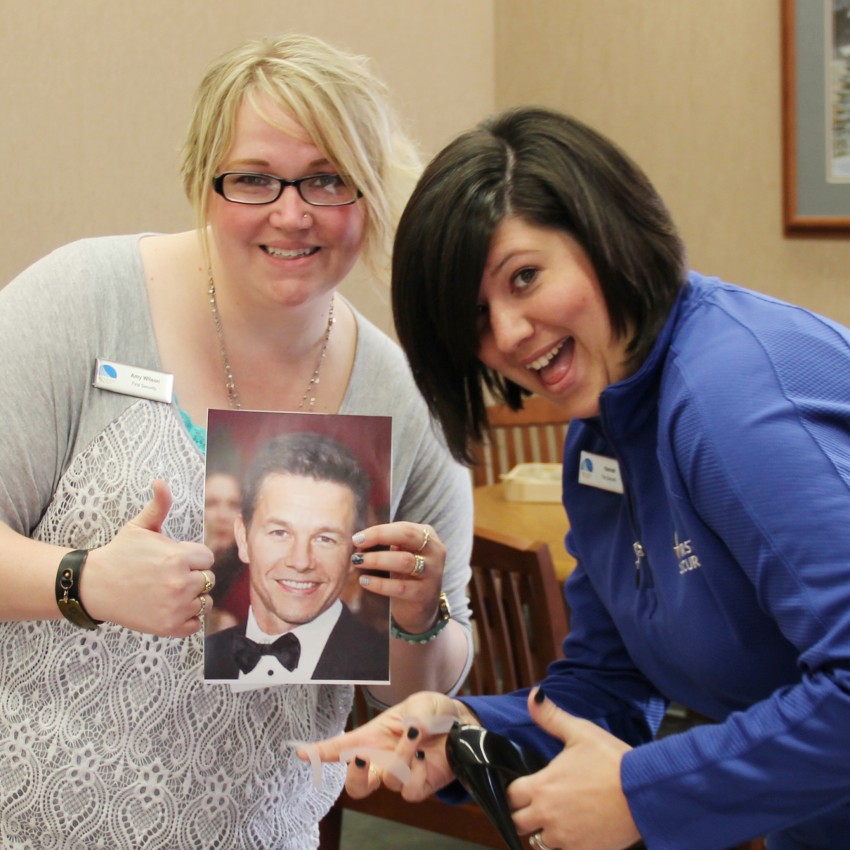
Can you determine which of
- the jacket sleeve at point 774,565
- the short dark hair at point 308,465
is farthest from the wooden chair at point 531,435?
the jacket sleeve at point 774,565

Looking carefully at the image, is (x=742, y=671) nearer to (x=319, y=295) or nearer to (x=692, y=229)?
(x=319, y=295)

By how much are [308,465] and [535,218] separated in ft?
1.47

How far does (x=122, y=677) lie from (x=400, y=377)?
59 cm

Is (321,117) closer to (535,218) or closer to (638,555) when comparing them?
(535,218)

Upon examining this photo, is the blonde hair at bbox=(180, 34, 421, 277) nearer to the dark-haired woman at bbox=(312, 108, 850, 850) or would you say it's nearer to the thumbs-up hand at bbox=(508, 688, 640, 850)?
the dark-haired woman at bbox=(312, 108, 850, 850)

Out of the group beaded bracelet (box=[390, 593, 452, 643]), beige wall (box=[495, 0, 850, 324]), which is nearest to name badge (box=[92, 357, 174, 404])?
beaded bracelet (box=[390, 593, 452, 643])

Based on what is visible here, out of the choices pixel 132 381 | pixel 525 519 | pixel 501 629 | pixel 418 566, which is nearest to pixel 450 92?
pixel 525 519

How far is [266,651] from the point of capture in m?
1.40

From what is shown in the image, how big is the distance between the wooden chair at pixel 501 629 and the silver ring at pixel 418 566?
22.0 inches

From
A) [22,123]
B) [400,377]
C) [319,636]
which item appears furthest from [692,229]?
[319,636]

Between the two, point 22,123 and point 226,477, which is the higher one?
point 22,123

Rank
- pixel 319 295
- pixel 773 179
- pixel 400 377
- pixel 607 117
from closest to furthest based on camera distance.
→ pixel 319 295, pixel 400 377, pixel 773 179, pixel 607 117

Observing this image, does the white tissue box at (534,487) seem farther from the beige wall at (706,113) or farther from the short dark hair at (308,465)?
the short dark hair at (308,465)

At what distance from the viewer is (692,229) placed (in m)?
4.23
